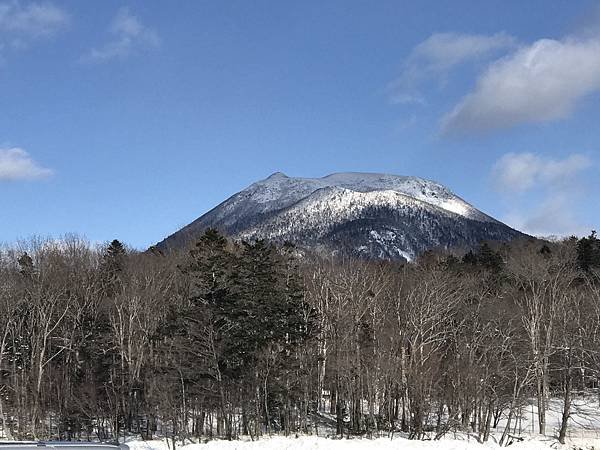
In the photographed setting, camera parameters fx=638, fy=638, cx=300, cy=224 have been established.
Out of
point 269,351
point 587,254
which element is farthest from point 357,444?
point 587,254

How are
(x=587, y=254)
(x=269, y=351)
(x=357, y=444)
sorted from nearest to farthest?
(x=357, y=444) → (x=269, y=351) → (x=587, y=254)

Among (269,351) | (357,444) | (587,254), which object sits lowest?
(357,444)

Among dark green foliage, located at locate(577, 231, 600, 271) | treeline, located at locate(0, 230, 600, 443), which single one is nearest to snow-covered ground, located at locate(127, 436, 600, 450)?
treeline, located at locate(0, 230, 600, 443)

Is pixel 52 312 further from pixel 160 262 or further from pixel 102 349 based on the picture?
pixel 160 262

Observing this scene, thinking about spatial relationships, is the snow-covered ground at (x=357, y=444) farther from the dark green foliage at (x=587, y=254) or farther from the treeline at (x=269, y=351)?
the dark green foliage at (x=587, y=254)

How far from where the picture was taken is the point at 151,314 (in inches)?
1826

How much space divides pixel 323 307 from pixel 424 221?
509 ft

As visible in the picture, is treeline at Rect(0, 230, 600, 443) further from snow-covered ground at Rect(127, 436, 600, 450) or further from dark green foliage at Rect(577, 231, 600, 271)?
dark green foliage at Rect(577, 231, 600, 271)

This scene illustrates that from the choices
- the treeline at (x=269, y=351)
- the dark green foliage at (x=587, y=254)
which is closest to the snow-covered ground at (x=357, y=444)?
the treeline at (x=269, y=351)

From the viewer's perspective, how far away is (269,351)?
39250 mm

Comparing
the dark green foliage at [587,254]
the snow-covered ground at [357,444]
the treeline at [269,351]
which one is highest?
the dark green foliage at [587,254]

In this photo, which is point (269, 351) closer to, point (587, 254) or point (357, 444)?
point (357, 444)

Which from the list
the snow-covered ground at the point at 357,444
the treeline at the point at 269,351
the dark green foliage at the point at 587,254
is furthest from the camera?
the dark green foliage at the point at 587,254

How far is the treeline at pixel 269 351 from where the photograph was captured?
128 feet
